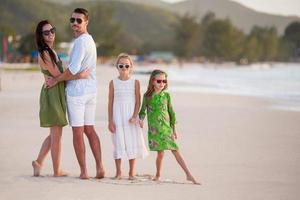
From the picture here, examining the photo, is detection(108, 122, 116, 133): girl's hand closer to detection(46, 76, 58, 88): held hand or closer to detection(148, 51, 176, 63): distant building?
detection(46, 76, 58, 88): held hand

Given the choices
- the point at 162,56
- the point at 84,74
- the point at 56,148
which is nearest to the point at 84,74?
the point at 84,74

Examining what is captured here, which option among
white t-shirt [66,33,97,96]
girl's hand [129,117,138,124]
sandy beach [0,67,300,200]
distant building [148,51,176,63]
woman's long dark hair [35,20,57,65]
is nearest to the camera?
sandy beach [0,67,300,200]

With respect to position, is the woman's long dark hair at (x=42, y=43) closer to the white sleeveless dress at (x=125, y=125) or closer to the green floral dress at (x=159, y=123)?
the white sleeveless dress at (x=125, y=125)

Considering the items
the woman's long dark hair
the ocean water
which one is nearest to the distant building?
the ocean water

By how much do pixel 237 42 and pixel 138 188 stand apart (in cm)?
18272

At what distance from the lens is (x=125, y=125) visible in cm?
619

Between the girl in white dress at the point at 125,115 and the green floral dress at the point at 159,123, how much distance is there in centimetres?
12

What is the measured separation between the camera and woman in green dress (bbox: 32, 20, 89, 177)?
6172 millimetres

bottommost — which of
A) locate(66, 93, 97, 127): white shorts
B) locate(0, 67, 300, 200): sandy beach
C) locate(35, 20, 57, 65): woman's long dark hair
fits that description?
locate(0, 67, 300, 200): sandy beach

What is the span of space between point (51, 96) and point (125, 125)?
0.81 meters

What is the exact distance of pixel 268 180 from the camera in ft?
20.3

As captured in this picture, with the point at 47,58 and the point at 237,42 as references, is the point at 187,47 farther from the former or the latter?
the point at 47,58

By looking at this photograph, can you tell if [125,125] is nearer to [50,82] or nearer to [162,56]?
[50,82]

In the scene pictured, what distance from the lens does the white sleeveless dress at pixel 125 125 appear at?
243 inches
